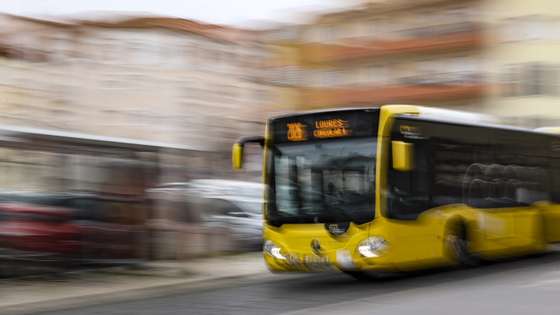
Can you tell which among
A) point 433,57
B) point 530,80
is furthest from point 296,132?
point 433,57

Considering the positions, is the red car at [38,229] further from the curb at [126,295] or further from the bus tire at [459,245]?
the bus tire at [459,245]

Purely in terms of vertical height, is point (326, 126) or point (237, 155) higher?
point (326, 126)

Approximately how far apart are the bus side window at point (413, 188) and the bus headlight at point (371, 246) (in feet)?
1.42

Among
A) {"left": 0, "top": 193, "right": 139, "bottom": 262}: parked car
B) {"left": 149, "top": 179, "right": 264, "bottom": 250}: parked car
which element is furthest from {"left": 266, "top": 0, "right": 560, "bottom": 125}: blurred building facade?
{"left": 0, "top": 193, "right": 139, "bottom": 262}: parked car

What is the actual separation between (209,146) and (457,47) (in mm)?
14526

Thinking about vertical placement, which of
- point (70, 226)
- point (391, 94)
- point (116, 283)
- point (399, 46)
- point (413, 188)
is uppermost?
point (399, 46)

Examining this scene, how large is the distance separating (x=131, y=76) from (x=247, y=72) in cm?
766

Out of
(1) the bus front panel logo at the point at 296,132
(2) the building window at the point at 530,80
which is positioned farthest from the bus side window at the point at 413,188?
(2) the building window at the point at 530,80

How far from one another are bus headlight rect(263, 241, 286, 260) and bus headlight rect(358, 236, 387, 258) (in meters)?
1.27

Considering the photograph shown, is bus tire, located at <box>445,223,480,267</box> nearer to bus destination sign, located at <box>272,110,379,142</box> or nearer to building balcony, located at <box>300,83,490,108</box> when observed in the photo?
bus destination sign, located at <box>272,110,379,142</box>

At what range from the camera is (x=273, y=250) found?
14.3 m

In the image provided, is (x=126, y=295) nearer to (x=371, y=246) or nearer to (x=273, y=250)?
(x=273, y=250)

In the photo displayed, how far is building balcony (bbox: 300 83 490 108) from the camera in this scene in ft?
166

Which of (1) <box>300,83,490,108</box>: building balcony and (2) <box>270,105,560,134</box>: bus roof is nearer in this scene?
(2) <box>270,105,560,134</box>: bus roof
